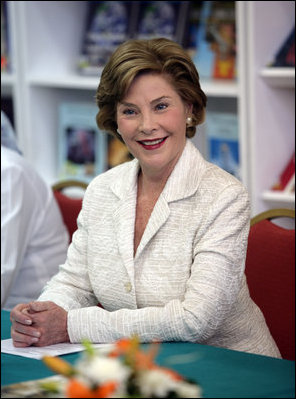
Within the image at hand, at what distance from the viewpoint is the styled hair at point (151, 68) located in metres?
1.99

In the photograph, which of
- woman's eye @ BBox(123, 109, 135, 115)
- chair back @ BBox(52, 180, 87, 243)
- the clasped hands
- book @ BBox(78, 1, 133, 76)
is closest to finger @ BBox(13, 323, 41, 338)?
the clasped hands

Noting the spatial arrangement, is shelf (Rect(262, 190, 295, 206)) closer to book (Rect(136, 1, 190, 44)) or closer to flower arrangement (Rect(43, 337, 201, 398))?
book (Rect(136, 1, 190, 44))

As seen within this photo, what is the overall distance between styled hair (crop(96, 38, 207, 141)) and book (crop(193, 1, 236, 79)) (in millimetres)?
1587

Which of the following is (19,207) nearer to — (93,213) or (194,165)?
(93,213)

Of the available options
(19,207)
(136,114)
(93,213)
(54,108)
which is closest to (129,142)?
(136,114)

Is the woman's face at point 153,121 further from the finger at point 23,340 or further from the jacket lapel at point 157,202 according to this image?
the finger at point 23,340

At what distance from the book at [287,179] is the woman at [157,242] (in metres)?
1.14

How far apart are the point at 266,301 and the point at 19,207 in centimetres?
93

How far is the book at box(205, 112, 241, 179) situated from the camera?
3.58m

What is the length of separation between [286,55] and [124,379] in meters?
2.30

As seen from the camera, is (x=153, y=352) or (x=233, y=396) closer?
(x=153, y=352)

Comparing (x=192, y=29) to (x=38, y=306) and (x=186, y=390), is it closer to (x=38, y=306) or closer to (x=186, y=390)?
(x=38, y=306)

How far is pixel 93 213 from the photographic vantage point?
86.0 inches

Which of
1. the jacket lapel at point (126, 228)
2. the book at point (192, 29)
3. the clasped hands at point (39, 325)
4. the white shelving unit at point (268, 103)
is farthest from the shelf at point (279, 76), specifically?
the clasped hands at point (39, 325)
